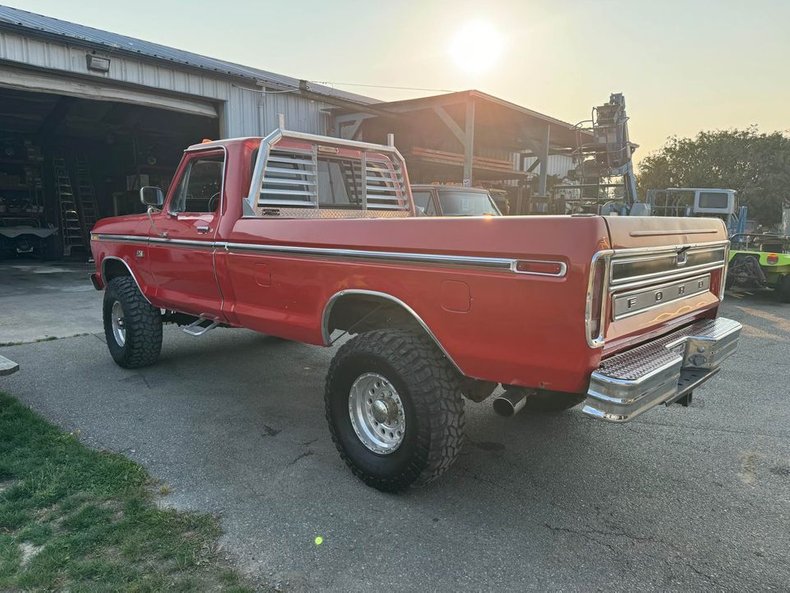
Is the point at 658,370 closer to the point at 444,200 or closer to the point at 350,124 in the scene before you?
the point at 444,200

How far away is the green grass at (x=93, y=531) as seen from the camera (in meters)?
2.33

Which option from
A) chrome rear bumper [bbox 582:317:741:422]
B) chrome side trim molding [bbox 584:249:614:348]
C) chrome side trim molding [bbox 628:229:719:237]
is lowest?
chrome rear bumper [bbox 582:317:741:422]

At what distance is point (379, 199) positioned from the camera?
517cm

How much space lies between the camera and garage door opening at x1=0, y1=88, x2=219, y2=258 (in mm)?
16422

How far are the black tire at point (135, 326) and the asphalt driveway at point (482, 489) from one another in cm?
18

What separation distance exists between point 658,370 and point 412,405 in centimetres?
122

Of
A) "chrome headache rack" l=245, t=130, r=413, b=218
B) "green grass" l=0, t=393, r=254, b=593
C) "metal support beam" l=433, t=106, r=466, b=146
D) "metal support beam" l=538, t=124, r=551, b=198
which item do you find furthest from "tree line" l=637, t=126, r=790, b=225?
"green grass" l=0, t=393, r=254, b=593

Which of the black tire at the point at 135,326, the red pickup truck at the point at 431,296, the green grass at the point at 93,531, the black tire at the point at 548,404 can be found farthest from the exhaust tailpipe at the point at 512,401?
the black tire at the point at 135,326

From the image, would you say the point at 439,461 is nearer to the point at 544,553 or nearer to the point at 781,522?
the point at 544,553

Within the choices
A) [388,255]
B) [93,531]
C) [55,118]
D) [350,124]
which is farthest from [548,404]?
[55,118]

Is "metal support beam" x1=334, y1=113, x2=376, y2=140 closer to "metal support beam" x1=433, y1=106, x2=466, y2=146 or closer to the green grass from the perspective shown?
"metal support beam" x1=433, y1=106, x2=466, y2=146

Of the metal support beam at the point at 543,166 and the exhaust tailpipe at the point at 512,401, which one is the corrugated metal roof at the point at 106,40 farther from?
the exhaust tailpipe at the point at 512,401

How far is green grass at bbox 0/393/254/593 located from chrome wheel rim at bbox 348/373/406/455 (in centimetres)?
96

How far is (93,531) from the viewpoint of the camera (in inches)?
104
